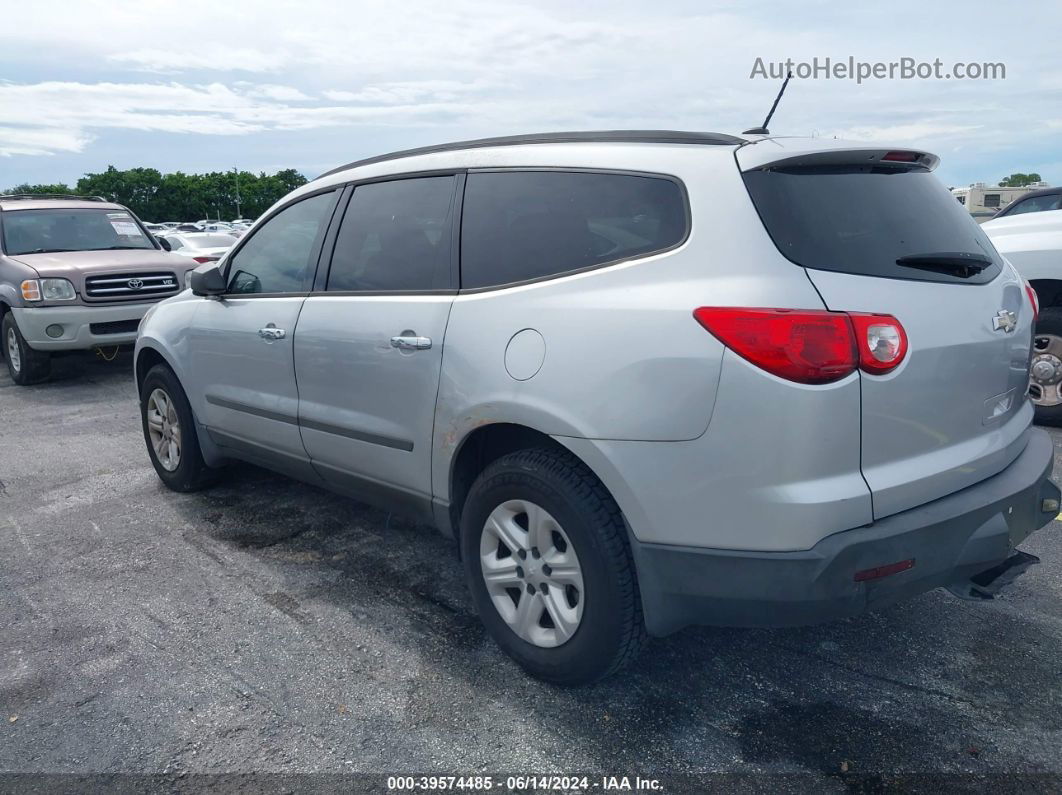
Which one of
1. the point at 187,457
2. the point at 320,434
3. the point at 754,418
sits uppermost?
the point at 754,418

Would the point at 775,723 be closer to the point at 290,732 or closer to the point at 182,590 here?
the point at 290,732

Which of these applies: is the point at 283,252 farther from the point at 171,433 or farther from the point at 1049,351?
the point at 1049,351

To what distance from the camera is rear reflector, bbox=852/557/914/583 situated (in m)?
2.35

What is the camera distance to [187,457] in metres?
4.82

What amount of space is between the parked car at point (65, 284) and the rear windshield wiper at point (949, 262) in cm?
789

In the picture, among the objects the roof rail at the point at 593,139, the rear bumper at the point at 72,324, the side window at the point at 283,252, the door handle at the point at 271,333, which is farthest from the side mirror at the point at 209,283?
the rear bumper at the point at 72,324

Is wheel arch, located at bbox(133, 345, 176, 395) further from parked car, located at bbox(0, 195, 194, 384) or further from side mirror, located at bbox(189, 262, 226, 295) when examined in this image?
parked car, located at bbox(0, 195, 194, 384)

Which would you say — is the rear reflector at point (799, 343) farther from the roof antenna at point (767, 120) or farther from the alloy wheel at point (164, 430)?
the alloy wheel at point (164, 430)

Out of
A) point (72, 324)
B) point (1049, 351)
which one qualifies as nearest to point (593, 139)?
point (1049, 351)

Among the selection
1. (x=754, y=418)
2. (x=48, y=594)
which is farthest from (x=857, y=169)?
(x=48, y=594)

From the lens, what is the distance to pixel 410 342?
3.19 meters

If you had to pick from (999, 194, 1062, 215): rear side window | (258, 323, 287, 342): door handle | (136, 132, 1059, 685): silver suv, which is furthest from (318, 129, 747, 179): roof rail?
(999, 194, 1062, 215): rear side window

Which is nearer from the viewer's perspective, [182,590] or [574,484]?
[574,484]

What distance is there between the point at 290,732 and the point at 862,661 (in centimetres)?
196
